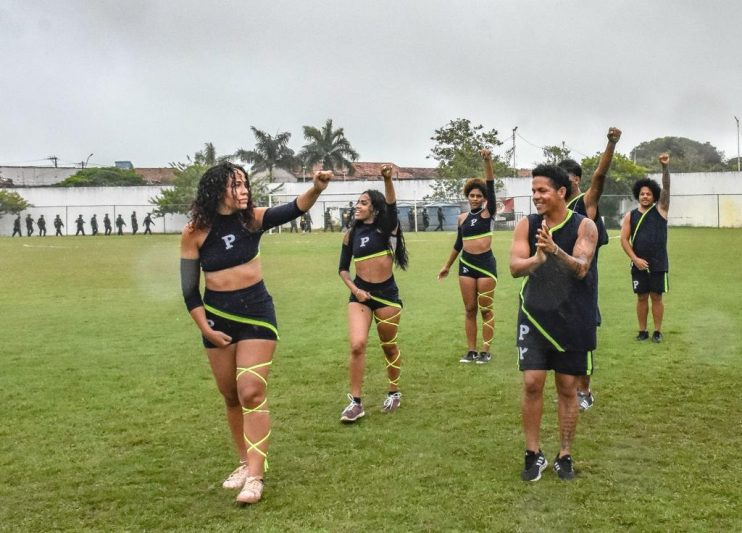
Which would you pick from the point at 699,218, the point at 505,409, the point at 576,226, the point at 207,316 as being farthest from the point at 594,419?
the point at 699,218

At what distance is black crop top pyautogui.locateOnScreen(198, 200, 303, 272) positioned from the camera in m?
5.17

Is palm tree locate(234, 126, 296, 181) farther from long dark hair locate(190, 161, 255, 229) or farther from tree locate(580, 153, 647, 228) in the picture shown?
long dark hair locate(190, 161, 255, 229)

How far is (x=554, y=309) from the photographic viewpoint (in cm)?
523

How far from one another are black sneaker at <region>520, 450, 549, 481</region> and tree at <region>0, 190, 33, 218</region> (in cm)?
6336

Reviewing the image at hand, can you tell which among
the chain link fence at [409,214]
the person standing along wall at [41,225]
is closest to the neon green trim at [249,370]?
the chain link fence at [409,214]

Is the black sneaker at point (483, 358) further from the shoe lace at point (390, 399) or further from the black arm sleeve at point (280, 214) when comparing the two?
the black arm sleeve at point (280, 214)

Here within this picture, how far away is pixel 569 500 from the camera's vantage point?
16.2 ft

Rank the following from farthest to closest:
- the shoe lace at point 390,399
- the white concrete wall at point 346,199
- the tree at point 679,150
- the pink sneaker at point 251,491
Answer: the tree at point 679,150 → the white concrete wall at point 346,199 → the shoe lace at point 390,399 → the pink sneaker at point 251,491

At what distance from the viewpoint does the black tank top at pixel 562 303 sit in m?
5.20

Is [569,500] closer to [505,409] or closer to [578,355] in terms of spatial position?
[578,355]

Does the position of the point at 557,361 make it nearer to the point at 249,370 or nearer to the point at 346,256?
the point at 249,370

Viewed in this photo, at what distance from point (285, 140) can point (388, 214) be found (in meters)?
70.9

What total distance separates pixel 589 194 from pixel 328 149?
241 ft

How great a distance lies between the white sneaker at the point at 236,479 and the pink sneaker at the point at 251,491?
22cm
